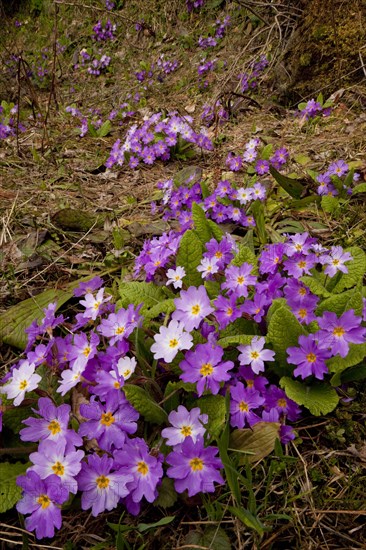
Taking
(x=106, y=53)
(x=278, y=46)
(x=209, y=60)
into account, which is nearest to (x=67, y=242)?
(x=278, y=46)

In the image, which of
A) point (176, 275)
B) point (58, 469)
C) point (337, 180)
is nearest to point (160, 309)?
point (176, 275)

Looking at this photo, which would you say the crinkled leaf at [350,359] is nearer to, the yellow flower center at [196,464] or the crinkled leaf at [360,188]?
the yellow flower center at [196,464]

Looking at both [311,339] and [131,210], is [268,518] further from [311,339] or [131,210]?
[131,210]

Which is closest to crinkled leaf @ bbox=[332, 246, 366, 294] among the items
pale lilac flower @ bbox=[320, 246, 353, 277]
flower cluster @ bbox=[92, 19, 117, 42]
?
pale lilac flower @ bbox=[320, 246, 353, 277]

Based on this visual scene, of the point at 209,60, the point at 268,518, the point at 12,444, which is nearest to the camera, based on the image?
the point at 268,518

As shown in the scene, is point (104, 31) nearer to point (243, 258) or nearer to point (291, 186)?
point (291, 186)

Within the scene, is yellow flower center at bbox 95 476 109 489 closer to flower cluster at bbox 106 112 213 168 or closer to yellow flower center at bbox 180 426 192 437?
yellow flower center at bbox 180 426 192 437
